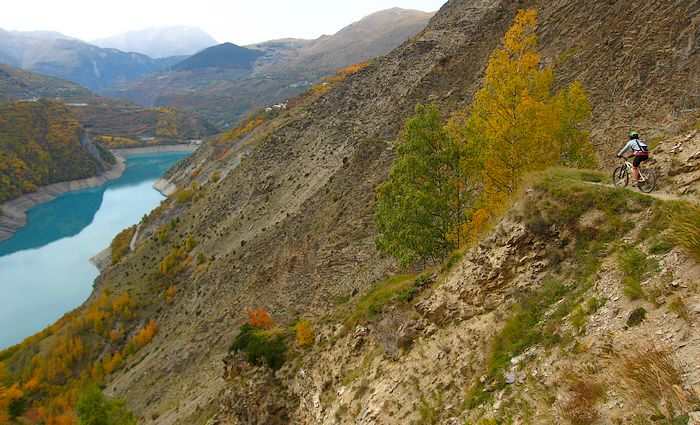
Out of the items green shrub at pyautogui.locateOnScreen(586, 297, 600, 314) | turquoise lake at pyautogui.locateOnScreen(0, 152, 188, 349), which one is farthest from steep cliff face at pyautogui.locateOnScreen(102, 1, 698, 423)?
turquoise lake at pyautogui.locateOnScreen(0, 152, 188, 349)

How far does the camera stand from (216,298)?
46281 millimetres

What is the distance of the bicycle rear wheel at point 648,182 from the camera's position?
1169cm

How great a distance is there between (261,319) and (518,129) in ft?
75.8

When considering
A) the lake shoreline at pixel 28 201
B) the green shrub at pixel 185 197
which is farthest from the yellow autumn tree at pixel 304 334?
the lake shoreline at pixel 28 201

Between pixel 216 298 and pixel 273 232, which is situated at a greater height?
pixel 273 232

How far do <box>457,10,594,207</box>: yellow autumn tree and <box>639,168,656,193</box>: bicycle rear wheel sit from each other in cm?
654

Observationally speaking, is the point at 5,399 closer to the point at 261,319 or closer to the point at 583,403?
the point at 261,319

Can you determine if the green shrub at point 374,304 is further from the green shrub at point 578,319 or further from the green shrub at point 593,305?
the green shrub at point 593,305

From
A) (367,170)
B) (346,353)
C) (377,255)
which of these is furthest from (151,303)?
(346,353)

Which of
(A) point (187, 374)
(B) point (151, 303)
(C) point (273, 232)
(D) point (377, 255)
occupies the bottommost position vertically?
(B) point (151, 303)

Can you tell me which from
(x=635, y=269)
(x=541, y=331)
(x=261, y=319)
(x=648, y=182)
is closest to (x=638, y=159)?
(x=648, y=182)

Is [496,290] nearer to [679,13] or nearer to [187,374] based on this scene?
[679,13]

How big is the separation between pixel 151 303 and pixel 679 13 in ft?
220

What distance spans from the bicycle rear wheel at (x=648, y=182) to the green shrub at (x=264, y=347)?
660 inches
